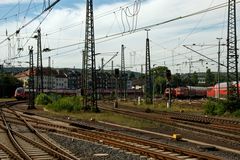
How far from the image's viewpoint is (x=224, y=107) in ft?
137

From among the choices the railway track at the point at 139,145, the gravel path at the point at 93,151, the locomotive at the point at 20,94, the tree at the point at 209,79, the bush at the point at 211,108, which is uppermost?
the tree at the point at 209,79

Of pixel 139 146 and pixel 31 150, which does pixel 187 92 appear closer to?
pixel 139 146

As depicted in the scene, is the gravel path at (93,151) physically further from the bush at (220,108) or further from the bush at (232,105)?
the bush at (220,108)

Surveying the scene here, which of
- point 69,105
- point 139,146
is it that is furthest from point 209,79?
point 139,146

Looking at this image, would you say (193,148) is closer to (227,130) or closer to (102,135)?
(102,135)

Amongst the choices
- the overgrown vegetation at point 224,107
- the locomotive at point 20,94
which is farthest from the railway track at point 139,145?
the locomotive at point 20,94

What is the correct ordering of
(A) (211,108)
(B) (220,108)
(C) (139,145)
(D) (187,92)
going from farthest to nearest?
(D) (187,92) < (A) (211,108) < (B) (220,108) < (C) (139,145)

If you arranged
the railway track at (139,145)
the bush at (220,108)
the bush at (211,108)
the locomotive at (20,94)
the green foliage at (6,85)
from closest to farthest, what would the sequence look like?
the railway track at (139,145), the bush at (220,108), the bush at (211,108), the locomotive at (20,94), the green foliage at (6,85)

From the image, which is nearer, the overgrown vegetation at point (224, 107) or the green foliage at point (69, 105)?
the overgrown vegetation at point (224, 107)

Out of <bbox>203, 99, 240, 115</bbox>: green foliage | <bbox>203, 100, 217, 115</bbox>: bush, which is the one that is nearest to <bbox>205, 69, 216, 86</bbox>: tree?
<bbox>203, 100, 217, 115</bbox>: bush

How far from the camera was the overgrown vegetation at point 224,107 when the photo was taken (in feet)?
133

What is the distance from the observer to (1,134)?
2464 cm

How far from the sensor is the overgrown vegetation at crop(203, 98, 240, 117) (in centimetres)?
4056

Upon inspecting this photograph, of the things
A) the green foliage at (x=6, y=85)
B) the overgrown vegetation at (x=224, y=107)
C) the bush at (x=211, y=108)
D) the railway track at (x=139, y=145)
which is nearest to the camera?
the railway track at (x=139, y=145)
